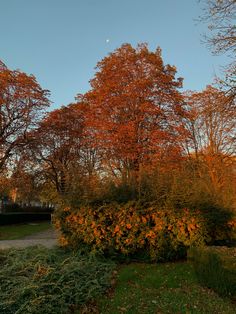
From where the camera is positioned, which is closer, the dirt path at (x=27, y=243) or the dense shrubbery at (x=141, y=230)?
the dense shrubbery at (x=141, y=230)

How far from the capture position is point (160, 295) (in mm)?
5219

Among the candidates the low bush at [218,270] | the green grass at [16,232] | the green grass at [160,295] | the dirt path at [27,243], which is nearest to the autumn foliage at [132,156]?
the green grass at [160,295]

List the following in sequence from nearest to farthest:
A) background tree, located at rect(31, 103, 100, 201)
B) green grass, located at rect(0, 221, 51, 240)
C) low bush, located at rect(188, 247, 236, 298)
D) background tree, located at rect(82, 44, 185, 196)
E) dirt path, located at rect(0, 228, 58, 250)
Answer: low bush, located at rect(188, 247, 236, 298)
dirt path, located at rect(0, 228, 58, 250)
green grass, located at rect(0, 221, 51, 240)
background tree, located at rect(82, 44, 185, 196)
background tree, located at rect(31, 103, 100, 201)

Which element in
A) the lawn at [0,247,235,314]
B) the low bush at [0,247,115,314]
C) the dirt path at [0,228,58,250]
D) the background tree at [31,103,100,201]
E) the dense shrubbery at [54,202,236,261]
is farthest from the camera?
the background tree at [31,103,100,201]

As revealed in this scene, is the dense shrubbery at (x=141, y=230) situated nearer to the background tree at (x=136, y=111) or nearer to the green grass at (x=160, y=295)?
the green grass at (x=160, y=295)

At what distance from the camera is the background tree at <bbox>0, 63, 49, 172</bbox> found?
17969mm

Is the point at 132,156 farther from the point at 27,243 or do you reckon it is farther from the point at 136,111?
the point at 27,243

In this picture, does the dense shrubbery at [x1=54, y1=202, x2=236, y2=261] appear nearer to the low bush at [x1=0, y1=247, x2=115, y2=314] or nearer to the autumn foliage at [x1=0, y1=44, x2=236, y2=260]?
the autumn foliage at [x1=0, y1=44, x2=236, y2=260]

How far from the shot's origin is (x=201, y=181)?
877 centimetres

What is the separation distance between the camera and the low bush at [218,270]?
5.05m

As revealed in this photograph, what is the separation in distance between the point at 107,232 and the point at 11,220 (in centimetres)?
2014

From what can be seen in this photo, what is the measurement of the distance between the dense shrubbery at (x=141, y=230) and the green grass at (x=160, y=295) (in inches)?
29.7

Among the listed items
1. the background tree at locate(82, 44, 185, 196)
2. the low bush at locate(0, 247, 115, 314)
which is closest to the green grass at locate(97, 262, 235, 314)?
the low bush at locate(0, 247, 115, 314)

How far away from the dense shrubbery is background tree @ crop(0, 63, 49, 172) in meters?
12.3
